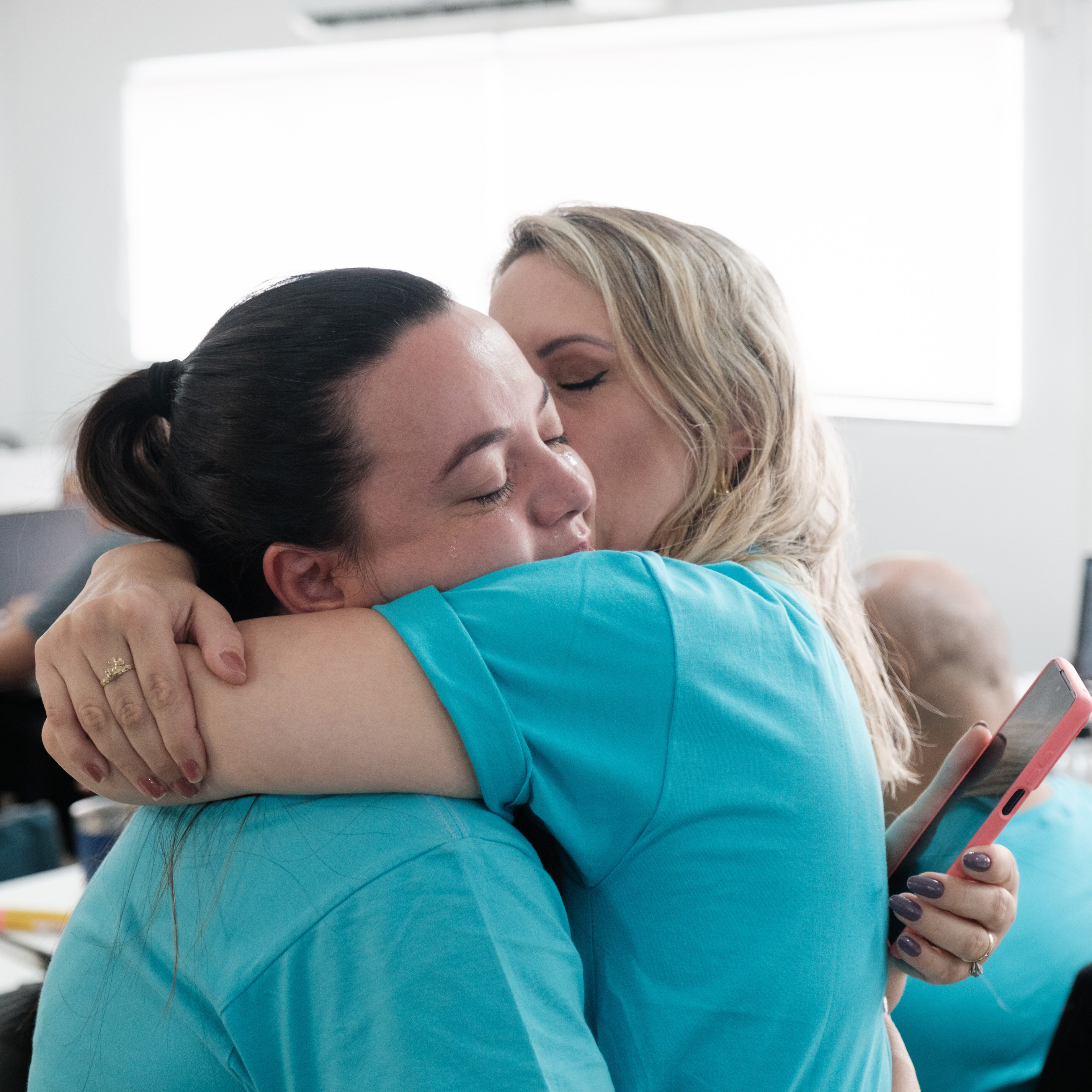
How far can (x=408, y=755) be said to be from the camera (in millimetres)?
671

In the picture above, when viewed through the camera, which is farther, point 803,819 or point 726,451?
point 726,451

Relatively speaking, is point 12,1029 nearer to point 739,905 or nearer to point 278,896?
point 278,896

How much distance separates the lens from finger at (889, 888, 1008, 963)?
35.9 inches

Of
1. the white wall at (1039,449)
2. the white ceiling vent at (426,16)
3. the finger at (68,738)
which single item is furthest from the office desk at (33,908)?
the white ceiling vent at (426,16)

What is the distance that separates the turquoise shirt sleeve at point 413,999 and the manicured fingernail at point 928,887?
1.34 feet

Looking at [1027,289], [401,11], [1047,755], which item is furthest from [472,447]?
[401,11]

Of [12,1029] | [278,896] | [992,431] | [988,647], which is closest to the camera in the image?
[278,896]

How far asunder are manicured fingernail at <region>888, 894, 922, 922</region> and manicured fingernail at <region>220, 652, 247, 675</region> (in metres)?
0.56

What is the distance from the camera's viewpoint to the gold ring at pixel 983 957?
984 mm

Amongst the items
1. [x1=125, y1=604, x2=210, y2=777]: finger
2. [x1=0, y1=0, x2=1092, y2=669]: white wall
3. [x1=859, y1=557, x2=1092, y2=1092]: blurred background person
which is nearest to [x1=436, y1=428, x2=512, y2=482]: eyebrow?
[x1=125, y1=604, x2=210, y2=777]: finger

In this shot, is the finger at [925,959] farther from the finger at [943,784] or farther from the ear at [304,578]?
the ear at [304,578]

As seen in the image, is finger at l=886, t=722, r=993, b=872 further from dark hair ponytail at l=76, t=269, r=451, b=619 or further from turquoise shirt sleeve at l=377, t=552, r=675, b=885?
dark hair ponytail at l=76, t=269, r=451, b=619

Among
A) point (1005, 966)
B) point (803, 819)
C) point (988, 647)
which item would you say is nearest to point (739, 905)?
point (803, 819)

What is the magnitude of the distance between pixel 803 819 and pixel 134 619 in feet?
1.52
